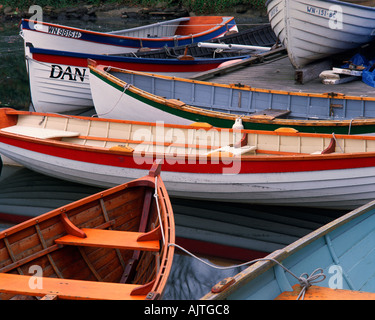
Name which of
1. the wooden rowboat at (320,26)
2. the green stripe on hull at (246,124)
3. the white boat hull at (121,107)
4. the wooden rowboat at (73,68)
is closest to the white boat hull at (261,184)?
the green stripe on hull at (246,124)

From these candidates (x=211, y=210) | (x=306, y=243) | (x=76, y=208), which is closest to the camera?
(x=306, y=243)

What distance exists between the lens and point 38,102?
1517cm

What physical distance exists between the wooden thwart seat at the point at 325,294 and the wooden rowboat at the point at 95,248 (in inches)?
44.8

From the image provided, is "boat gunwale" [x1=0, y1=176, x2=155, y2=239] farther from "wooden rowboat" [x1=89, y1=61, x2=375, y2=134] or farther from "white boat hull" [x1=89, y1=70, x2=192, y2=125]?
"white boat hull" [x1=89, y1=70, x2=192, y2=125]

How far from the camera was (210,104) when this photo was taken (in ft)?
37.3

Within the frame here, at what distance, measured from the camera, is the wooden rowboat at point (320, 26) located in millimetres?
11227

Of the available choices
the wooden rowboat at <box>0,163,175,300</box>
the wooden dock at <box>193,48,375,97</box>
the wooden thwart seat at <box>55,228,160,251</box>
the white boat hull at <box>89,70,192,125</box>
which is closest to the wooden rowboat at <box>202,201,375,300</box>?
the wooden rowboat at <box>0,163,175,300</box>

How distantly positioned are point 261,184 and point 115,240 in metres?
3.63

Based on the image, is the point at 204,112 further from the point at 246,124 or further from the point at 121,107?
the point at 121,107

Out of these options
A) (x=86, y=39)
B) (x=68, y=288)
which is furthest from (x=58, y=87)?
(x=68, y=288)

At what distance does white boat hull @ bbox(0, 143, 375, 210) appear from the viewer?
8.35 meters
